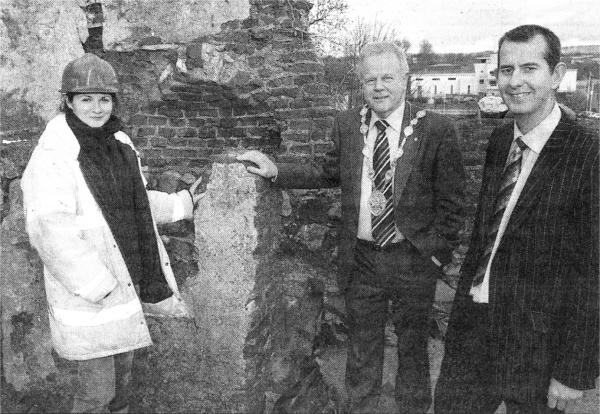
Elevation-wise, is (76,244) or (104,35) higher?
(104,35)

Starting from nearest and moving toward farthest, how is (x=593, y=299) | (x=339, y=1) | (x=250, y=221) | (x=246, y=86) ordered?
(x=593, y=299), (x=250, y=221), (x=246, y=86), (x=339, y=1)

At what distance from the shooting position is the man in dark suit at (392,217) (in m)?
2.68

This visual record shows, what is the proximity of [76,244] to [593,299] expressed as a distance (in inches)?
86.6

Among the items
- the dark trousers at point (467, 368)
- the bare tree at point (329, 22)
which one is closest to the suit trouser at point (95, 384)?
the dark trousers at point (467, 368)

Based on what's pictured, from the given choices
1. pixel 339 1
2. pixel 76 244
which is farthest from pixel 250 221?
pixel 339 1

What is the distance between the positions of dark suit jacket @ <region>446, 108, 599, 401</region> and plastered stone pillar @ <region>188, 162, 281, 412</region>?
51.6 inches

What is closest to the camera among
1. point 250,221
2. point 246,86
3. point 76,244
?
point 76,244

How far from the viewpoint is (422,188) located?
2.70 meters

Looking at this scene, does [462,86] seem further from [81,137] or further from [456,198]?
[81,137]

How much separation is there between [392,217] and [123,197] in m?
1.39

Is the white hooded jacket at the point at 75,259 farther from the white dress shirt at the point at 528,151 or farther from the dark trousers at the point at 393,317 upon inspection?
the white dress shirt at the point at 528,151

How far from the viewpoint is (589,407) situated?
3094mm

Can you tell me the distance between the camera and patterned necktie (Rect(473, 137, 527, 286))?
2.26 metres

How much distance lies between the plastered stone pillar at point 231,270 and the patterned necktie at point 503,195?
1.27 m
